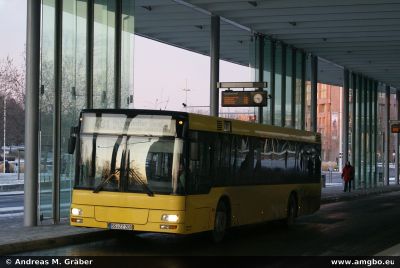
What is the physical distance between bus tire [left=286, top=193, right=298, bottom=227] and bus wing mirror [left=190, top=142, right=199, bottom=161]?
20.3 ft

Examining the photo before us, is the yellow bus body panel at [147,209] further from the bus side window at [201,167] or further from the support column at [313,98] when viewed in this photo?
the support column at [313,98]

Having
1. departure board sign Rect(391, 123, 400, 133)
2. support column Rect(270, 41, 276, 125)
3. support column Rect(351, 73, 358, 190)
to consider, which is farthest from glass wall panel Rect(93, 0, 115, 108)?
departure board sign Rect(391, 123, 400, 133)

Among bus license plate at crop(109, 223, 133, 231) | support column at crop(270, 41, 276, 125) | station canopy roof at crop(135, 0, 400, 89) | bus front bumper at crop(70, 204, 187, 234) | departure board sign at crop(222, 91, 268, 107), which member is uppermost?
station canopy roof at crop(135, 0, 400, 89)

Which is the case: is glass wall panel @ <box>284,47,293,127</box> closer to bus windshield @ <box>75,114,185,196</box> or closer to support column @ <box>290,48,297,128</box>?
support column @ <box>290,48,297,128</box>

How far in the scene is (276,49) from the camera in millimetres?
31406

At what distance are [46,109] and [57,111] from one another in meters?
0.27

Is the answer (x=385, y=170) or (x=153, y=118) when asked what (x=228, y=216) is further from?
(x=385, y=170)

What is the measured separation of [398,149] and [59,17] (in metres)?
41.9

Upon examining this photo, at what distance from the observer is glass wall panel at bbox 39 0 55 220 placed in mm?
16812

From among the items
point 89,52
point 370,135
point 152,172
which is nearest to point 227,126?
point 152,172

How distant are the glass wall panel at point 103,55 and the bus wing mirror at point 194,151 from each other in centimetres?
563

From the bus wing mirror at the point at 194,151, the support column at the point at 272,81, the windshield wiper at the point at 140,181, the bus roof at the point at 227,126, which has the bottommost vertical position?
the windshield wiper at the point at 140,181

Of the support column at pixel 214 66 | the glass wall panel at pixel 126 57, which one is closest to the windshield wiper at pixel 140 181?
the glass wall panel at pixel 126 57

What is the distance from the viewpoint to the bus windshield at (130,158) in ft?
43.2
